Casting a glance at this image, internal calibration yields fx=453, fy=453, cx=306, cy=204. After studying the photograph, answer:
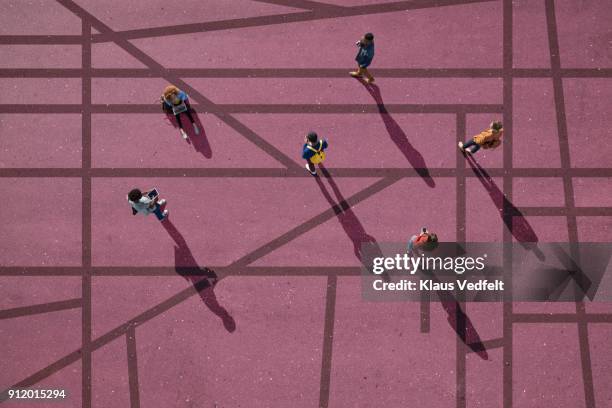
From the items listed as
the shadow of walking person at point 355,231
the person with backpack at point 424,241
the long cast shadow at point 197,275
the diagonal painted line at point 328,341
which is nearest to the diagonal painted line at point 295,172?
the shadow of walking person at point 355,231

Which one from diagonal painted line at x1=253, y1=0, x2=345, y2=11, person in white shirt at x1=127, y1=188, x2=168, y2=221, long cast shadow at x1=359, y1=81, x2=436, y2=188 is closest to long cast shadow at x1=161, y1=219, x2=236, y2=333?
person in white shirt at x1=127, y1=188, x2=168, y2=221

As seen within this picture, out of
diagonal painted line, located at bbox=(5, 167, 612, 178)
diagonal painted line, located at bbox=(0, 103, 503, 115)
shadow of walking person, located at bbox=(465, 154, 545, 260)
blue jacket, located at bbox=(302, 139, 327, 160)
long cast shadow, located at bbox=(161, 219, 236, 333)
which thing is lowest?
long cast shadow, located at bbox=(161, 219, 236, 333)

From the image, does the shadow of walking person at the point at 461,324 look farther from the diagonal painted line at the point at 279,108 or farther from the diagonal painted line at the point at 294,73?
the diagonal painted line at the point at 294,73

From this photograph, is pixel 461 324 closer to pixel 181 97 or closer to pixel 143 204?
pixel 143 204

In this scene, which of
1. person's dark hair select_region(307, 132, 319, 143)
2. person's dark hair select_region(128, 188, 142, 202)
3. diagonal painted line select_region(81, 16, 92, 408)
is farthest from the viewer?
diagonal painted line select_region(81, 16, 92, 408)

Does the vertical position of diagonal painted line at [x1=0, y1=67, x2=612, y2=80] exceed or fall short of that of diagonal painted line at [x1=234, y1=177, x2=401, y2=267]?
it exceeds it

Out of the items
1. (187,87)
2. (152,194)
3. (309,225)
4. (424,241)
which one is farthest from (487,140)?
(152,194)

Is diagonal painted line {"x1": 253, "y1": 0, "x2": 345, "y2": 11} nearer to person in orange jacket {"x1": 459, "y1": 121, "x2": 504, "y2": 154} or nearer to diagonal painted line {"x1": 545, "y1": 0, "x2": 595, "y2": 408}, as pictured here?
person in orange jacket {"x1": 459, "y1": 121, "x2": 504, "y2": 154}

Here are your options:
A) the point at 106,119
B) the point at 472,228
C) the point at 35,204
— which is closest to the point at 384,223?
the point at 472,228
